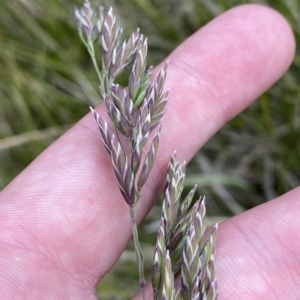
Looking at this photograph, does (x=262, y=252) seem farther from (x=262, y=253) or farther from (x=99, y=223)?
(x=99, y=223)

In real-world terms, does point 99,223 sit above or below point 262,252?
above

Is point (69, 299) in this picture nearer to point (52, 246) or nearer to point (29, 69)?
point (52, 246)

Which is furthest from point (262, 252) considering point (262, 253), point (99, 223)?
point (99, 223)

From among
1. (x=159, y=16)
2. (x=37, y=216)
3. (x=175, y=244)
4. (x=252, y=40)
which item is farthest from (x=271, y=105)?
(x=37, y=216)

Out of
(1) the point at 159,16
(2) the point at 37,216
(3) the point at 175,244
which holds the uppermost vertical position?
(1) the point at 159,16

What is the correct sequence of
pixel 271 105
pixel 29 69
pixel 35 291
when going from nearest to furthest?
Answer: pixel 35 291, pixel 271 105, pixel 29 69

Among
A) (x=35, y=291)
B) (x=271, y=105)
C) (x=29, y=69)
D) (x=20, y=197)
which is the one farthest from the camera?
(x=29, y=69)

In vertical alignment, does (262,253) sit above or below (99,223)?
below

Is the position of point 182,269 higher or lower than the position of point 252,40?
lower
